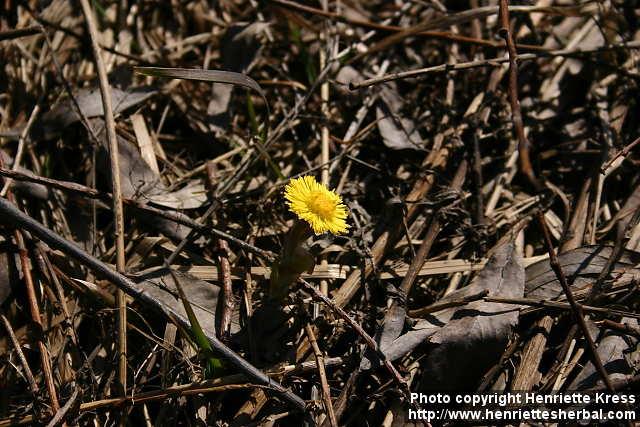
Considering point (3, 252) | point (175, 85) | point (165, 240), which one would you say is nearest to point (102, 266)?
point (165, 240)

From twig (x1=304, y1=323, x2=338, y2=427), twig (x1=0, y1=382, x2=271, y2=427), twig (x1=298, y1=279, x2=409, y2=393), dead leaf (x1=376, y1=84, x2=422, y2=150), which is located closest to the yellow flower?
twig (x1=298, y1=279, x2=409, y2=393)

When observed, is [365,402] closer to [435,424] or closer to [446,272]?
[435,424]

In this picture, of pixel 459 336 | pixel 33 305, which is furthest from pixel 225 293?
pixel 459 336

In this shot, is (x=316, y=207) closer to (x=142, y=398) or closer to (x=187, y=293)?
(x=187, y=293)

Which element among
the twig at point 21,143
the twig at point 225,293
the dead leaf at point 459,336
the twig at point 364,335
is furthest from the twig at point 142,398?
the twig at point 21,143

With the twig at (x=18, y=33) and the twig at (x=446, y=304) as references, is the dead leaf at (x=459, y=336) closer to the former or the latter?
the twig at (x=446, y=304)

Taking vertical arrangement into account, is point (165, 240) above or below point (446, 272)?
above
